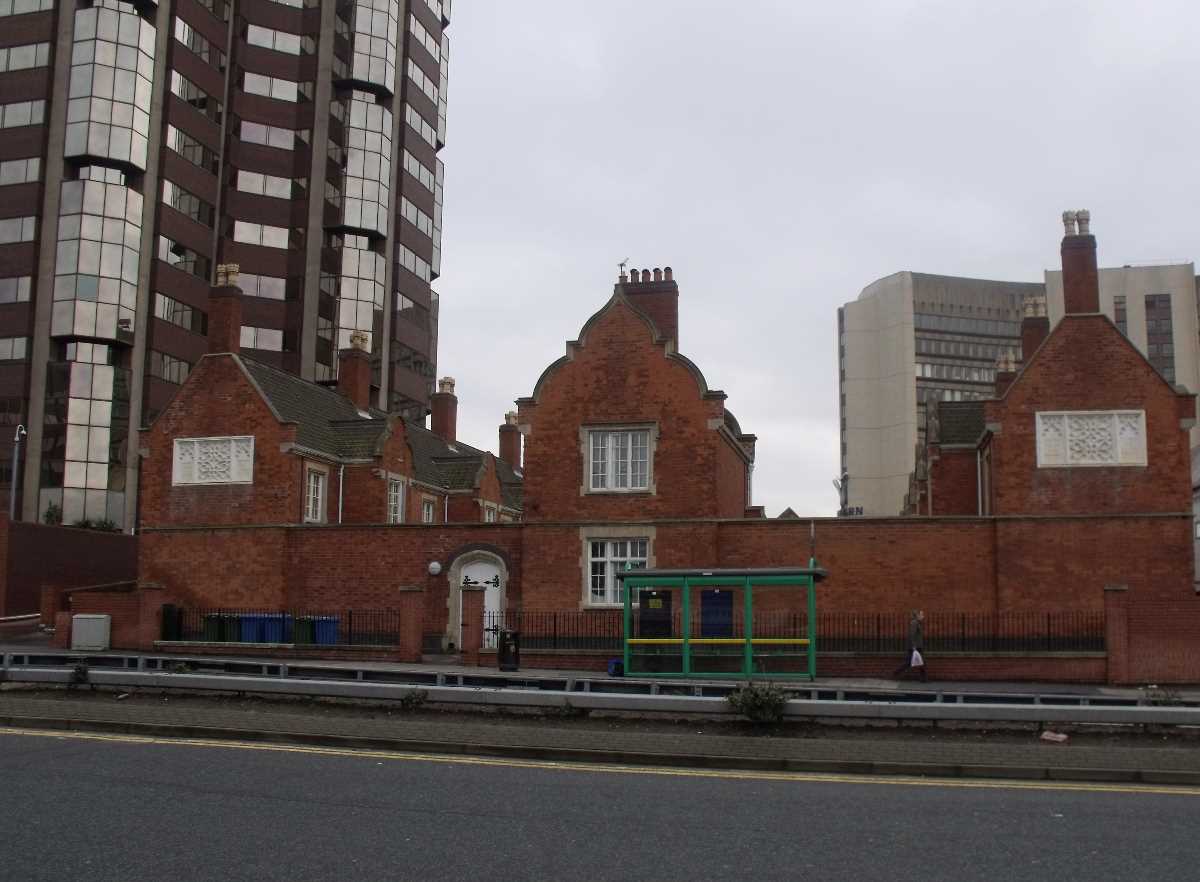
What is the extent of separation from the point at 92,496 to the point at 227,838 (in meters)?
53.1

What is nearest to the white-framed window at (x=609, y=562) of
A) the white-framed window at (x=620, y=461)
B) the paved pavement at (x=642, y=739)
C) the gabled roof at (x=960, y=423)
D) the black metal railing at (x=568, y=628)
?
the black metal railing at (x=568, y=628)

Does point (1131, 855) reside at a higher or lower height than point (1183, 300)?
lower

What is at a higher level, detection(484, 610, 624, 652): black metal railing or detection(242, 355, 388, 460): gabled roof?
detection(242, 355, 388, 460): gabled roof

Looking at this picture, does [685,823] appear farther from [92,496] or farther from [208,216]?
[208,216]

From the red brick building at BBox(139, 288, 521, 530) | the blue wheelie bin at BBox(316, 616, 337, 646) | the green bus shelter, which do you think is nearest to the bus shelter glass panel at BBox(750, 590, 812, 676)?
the green bus shelter

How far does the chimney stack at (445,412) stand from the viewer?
56.5m

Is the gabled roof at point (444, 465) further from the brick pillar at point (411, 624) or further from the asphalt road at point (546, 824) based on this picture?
the asphalt road at point (546, 824)

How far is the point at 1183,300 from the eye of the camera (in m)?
108

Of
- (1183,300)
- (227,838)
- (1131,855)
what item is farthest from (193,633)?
(1183,300)

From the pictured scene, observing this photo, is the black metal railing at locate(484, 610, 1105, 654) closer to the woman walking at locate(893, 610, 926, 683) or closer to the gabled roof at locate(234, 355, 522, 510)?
the woman walking at locate(893, 610, 926, 683)

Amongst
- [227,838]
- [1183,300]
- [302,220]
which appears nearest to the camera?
[227,838]

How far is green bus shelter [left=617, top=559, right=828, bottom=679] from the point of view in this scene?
81.7ft

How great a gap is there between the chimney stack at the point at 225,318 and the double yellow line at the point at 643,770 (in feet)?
64.7

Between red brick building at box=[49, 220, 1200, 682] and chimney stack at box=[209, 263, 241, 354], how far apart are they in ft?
0.41
